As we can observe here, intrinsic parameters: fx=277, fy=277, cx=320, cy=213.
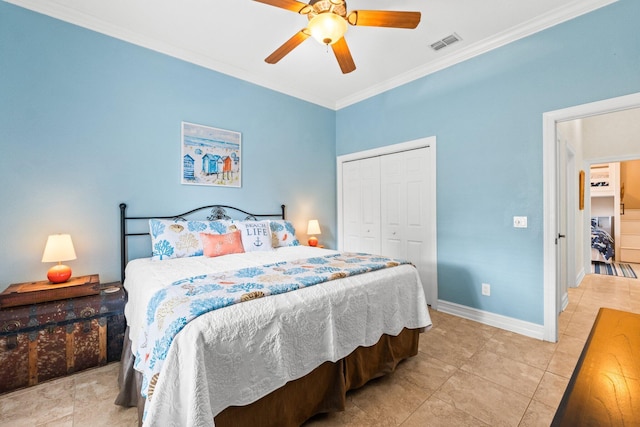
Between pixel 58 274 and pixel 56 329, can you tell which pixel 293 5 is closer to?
pixel 58 274

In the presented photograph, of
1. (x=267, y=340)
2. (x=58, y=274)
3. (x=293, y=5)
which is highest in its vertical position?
(x=293, y=5)

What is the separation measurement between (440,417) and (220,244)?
2188mm

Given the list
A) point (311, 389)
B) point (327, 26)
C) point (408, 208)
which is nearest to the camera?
point (311, 389)

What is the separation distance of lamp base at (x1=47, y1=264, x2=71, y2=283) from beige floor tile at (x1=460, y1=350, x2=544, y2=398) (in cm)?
318

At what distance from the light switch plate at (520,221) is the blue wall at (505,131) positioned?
0.13 feet

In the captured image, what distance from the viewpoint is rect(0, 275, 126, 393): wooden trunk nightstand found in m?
1.87

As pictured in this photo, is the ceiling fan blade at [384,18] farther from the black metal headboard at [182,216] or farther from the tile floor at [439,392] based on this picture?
the tile floor at [439,392]

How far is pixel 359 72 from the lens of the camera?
352cm

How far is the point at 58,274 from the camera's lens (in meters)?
2.16

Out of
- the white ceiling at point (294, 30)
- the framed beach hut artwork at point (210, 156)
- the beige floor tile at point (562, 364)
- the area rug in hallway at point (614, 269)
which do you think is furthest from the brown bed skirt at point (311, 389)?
the area rug in hallway at point (614, 269)

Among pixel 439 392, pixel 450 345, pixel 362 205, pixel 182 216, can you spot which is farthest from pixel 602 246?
pixel 182 216

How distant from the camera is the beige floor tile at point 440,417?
155cm

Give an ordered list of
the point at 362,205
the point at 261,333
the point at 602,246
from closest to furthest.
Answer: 1. the point at 261,333
2. the point at 362,205
3. the point at 602,246

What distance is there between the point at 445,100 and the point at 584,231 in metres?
3.54
